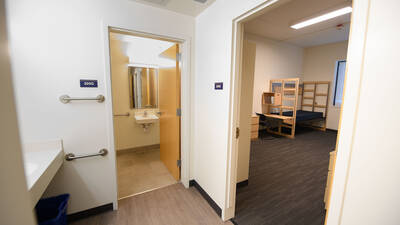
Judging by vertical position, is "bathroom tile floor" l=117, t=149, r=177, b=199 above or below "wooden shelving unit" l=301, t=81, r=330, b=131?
below

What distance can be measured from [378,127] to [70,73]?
2317 mm

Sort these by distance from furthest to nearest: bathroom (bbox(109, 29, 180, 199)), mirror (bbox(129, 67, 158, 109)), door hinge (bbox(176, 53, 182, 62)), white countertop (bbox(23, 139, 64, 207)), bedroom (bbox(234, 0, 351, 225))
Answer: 1. mirror (bbox(129, 67, 158, 109))
2. bathroom (bbox(109, 29, 180, 199))
3. door hinge (bbox(176, 53, 182, 62))
4. bedroom (bbox(234, 0, 351, 225))
5. white countertop (bbox(23, 139, 64, 207))

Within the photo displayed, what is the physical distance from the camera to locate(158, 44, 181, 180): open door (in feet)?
7.64

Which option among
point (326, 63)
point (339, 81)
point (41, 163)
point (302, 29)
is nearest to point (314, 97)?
point (339, 81)

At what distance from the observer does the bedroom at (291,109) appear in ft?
6.76

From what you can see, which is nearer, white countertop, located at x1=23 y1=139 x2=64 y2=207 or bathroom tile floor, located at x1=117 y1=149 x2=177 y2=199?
white countertop, located at x1=23 y1=139 x2=64 y2=207

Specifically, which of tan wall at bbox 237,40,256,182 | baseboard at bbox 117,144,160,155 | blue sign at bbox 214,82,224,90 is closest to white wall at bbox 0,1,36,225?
blue sign at bbox 214,82,224,90

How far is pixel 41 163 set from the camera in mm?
1282

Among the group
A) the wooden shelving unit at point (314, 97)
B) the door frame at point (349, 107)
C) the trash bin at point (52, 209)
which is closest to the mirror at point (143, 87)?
the trash bin at point (52, 209)

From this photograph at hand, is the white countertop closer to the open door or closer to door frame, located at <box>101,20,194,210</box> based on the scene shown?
door frame, located at <box>101,20,194,210</box>

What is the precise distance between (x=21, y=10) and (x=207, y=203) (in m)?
2.69

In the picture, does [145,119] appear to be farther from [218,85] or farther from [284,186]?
[284,186]

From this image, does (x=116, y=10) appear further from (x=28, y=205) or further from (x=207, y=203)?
(x=207, y=203)

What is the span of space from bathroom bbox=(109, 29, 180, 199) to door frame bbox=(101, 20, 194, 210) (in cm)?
13
